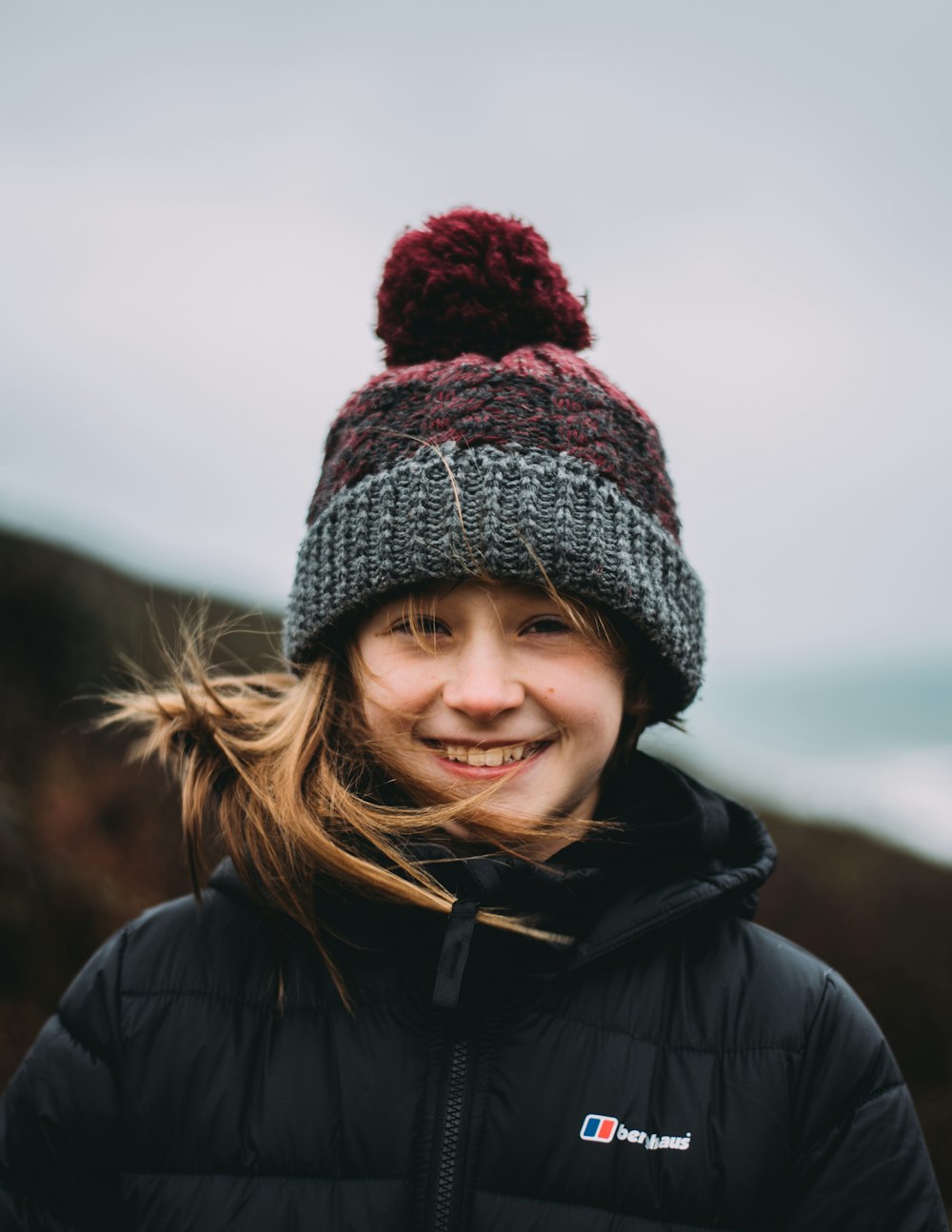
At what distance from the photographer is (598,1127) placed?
1.41 m

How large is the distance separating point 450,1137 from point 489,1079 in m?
0.11

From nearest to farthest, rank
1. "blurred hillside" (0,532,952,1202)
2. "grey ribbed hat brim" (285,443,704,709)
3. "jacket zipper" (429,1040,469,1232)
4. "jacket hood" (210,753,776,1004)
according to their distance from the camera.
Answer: "jacket zipper" (429,1040,469,1232) < "jacket hood" (210,753,776,1004) < "grey ribbed hat brim" (285,443,704,709) < "blurred hillside" (0,532,952,1202)

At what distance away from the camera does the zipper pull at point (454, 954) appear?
1378 mm

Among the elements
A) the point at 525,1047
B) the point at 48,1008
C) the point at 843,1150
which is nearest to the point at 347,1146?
the point at 525,1047

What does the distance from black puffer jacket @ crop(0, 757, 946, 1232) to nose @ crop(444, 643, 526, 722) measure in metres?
→ 0.28

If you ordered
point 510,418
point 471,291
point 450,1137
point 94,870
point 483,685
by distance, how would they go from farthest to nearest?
1. point 94,870
2. point 471,291
3. point 510,418
4. point 483,685
5. point 450,1137

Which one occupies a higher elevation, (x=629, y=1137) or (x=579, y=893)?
(x=579, y=893)

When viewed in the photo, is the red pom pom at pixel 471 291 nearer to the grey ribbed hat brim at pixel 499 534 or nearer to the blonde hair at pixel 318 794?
the grey ribbed hat brim at pixel 499 534

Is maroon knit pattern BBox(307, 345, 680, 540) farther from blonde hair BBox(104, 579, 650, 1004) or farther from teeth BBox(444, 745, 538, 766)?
teeth BBox(444, 745, 538, 766)

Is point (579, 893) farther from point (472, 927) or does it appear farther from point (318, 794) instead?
point (318, 794)

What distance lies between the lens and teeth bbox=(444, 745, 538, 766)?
5.42 ft

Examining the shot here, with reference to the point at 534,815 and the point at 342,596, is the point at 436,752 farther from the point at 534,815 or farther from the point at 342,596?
the point at 342,596

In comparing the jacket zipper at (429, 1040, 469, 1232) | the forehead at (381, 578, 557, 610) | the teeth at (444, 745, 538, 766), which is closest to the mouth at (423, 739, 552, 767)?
the teeth at (444, 745, 538, 766)

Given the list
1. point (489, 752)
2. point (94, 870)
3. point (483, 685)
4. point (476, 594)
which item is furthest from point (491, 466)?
point (94, 870)
